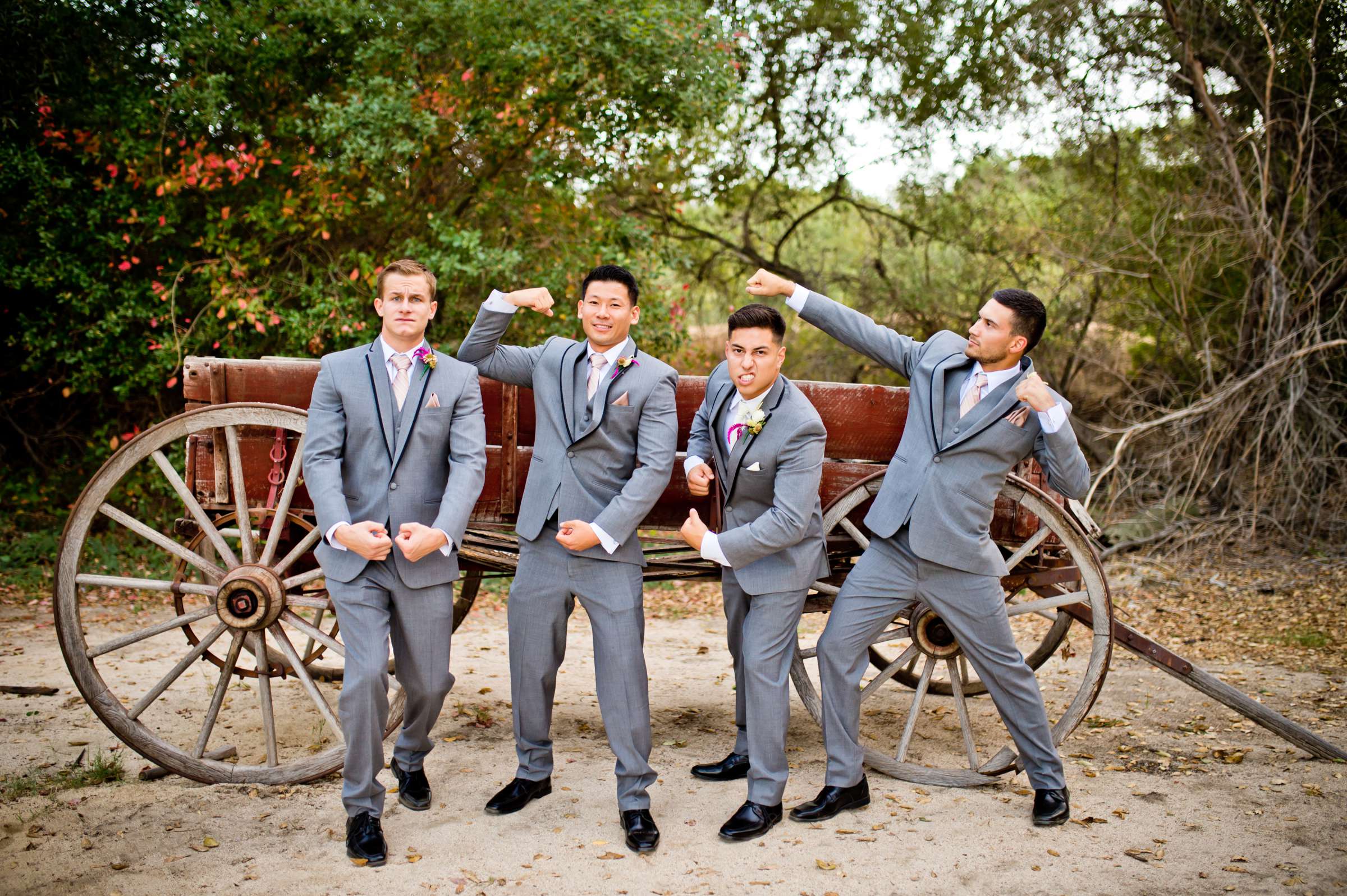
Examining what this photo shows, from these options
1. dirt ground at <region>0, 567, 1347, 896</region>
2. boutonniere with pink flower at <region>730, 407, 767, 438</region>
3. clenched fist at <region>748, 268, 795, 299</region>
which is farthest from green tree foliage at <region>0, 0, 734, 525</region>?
boutonniere with pink flower at <region>730, 407, 767, 438</region>

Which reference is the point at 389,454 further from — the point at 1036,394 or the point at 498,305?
the point at 1036,394

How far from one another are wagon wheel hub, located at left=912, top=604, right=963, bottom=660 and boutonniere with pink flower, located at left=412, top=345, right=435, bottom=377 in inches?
78.6

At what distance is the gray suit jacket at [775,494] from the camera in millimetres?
3305

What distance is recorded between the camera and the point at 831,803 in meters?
3.49

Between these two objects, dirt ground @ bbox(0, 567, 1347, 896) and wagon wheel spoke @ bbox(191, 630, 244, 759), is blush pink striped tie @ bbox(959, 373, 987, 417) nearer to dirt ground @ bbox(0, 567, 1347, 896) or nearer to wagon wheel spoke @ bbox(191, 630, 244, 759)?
dirt ground @ bbox(0, 567, 1347, 896)

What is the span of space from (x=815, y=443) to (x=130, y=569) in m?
5.78

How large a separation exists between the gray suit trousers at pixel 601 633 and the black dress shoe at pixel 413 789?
53 cm

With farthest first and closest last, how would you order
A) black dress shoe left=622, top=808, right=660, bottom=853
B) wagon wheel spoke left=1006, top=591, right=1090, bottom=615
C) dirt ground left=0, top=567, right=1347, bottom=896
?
wagon wheel spoke left=1006, top=591, right=1090, bottom=615 → black dress shoe left=622, top=808, right=660, bottom=853 → dirt ground left=0, top=567, right=1347, bottom=896

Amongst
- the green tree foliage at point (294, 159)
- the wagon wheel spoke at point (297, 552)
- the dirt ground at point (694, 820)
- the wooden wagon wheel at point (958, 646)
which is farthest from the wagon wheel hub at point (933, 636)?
the green tree foliage at point (294, 159)

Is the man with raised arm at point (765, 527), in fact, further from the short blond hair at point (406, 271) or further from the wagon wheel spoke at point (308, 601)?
the wagon wheel spoke at point (308, 601)

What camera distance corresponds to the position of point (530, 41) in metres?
6.93

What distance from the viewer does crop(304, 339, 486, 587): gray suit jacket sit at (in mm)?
3223

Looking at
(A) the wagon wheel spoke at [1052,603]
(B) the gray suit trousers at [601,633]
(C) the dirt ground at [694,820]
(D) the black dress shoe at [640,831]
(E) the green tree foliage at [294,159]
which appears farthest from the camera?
(E) the green tree foliage at [294,159]

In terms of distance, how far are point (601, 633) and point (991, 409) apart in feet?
5.02
